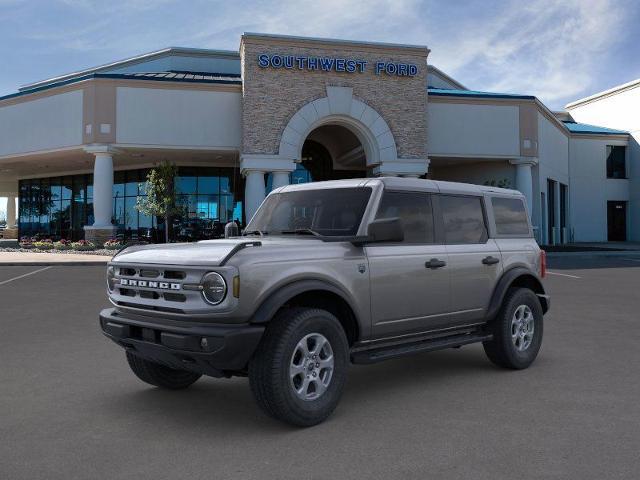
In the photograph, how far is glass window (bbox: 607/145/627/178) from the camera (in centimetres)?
4422

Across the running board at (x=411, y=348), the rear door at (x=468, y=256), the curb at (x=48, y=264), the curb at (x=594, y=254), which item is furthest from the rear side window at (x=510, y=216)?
the curb at (x=594, y=254)

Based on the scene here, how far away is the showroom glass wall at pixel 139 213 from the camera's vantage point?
3403cm

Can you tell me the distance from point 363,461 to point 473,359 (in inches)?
132

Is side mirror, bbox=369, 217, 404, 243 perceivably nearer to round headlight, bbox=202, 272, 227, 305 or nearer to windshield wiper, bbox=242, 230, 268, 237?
round headlight, bbox=202, 272, 227, 305

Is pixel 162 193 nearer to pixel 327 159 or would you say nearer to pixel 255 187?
pixel 255 187

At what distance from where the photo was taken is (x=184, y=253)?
448 centimetres

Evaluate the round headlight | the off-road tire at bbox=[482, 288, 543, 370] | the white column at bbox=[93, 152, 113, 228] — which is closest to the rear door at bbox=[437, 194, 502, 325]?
the off-road tire at bbox=[482, 288, 543, 370]

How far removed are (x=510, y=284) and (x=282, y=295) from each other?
306cm

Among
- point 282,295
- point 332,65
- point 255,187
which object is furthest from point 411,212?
point 332,65

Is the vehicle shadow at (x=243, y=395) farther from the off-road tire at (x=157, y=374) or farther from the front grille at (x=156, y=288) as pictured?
the front grille at (x=156, y=288)

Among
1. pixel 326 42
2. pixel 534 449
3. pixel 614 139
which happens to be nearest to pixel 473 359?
pixel 534 449

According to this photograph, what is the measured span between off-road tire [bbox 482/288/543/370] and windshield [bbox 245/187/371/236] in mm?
2012

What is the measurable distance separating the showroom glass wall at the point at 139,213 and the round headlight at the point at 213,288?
89.6ft

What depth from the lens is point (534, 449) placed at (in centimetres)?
393
